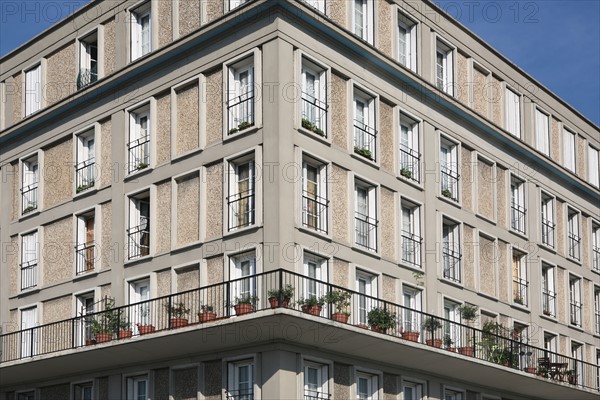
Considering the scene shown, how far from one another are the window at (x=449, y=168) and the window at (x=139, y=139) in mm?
10263

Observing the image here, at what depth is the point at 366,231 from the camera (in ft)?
117

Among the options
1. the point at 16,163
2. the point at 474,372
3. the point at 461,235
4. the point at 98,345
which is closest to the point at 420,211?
the point at 461,235

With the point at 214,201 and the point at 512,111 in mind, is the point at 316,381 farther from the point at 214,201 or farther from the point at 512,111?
the point at 512,111

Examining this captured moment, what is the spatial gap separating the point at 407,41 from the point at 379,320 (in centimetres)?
1104

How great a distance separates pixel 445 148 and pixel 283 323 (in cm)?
1322

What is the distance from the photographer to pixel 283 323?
30312 mm

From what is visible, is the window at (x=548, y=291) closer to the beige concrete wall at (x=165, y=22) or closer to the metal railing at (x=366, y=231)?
the metal railing at (x=366, y=231)

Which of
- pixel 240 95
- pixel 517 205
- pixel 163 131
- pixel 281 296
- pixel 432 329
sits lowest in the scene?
pixel 432 329

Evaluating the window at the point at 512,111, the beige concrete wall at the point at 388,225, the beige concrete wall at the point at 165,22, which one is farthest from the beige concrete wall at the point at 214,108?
the window at the point at 512,111

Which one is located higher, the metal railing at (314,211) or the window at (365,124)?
the window at (365,124)

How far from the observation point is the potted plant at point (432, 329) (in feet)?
118

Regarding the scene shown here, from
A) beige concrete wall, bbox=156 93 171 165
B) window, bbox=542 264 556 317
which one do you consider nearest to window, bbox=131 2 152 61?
beige concrete wall, bbox=156 93 171 165

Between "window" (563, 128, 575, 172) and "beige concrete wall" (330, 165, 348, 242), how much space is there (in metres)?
17.9

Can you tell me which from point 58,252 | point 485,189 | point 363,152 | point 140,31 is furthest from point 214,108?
point 485,189
